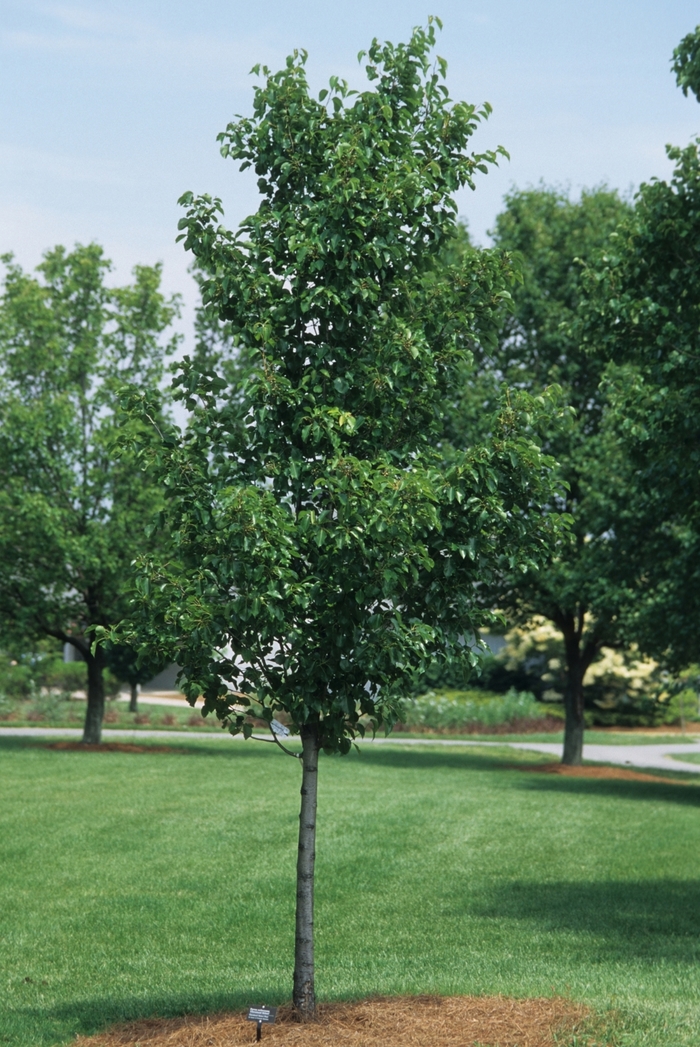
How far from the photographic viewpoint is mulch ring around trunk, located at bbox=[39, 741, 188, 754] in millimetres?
25312

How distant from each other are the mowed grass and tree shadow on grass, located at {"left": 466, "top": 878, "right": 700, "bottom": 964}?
4 cm

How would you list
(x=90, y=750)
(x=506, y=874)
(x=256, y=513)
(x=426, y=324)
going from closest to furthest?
(x=256, y=513), (x=426, y=324), (x=506, y=874), (x=90, y=750)

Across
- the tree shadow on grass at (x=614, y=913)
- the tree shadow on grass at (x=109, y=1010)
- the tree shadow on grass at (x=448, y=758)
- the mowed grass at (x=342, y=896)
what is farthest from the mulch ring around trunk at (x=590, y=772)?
the tree shadow on grass at (x=109, y=1010)

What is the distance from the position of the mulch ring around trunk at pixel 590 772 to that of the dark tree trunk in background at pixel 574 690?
16.0 inches

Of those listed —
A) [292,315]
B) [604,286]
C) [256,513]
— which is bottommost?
[256,513]

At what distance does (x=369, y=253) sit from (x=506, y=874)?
27.9ft

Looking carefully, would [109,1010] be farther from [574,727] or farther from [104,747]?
[574,727]

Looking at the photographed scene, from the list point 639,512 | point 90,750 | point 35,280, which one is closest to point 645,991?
point 639,512

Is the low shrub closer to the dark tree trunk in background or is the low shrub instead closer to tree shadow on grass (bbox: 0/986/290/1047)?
the dark tree trunk in background

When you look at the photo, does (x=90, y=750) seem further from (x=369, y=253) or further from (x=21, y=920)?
(x=369, y=253)

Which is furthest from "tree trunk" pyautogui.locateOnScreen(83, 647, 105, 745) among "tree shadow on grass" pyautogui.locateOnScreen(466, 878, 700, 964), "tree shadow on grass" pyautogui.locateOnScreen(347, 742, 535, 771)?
"tree shadow on grass" pyautogui.locateOnScreen(466, 878, 700, 964)

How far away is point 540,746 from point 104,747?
13679 mm

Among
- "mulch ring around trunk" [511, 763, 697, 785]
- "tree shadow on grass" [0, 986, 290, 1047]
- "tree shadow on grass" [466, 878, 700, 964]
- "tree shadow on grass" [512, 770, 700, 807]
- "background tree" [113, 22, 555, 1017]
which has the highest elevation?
"background tree" [113, 22, 555, 1017]

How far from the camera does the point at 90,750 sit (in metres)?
25.3
